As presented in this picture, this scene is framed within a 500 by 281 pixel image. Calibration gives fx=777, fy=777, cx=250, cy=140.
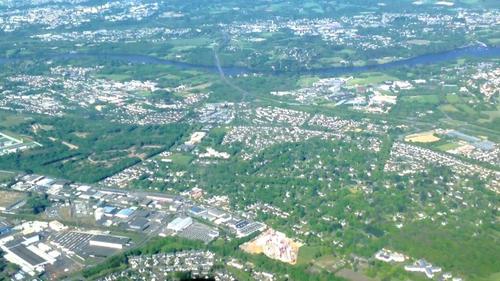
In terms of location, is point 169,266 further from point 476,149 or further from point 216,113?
point 216,113

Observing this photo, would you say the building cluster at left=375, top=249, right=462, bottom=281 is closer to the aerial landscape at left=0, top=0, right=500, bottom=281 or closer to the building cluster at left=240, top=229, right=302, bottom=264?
the aerial landscape at left=0, top=0, right=500, bottom=281

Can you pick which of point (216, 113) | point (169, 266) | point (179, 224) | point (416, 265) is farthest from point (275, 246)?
point (216, 113)

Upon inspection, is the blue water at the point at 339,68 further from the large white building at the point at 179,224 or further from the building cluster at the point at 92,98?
the large white building at the point at 179,224

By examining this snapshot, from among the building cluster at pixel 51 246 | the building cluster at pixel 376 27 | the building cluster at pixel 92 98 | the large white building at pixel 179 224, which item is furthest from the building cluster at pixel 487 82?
the building cluster at pixel 51 246

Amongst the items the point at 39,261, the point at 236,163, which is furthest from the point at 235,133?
the point at 39,261

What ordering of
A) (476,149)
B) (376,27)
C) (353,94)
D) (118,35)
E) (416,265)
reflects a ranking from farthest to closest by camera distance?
1. (118,35)
2. (376,27)
3. (353,94)
4. (476,149)
5. (416,265)

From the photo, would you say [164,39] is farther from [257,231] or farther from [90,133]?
[257,231]
